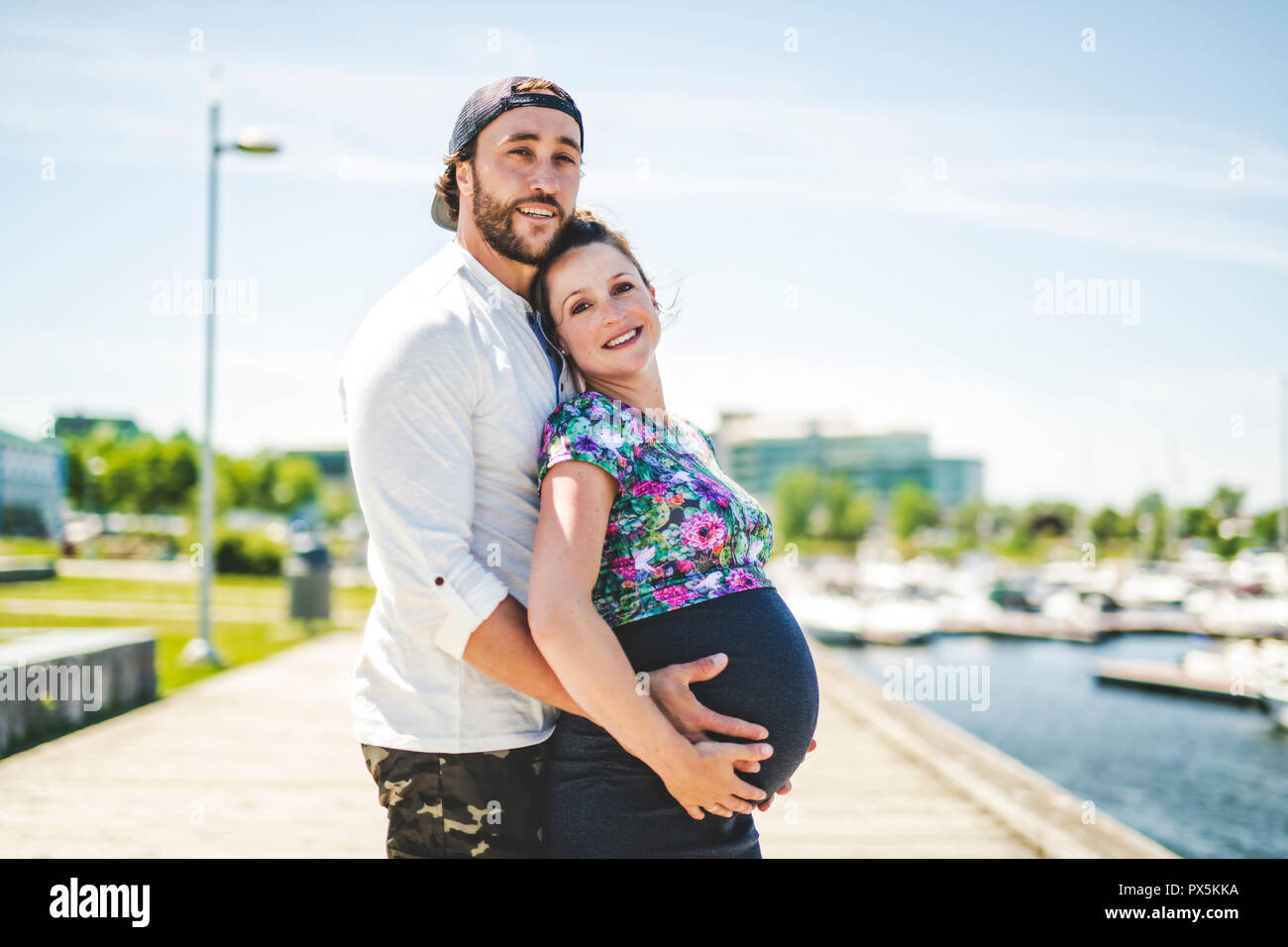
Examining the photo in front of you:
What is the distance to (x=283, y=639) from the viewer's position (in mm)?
11023

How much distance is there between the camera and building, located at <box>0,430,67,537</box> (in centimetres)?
2908

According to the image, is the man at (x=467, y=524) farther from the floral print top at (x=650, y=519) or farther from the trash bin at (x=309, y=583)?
the trash bin at (x=309, y=583)

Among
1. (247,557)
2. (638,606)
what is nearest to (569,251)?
(638,606)

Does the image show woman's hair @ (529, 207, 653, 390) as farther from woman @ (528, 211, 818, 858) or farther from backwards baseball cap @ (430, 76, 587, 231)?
backwards baseball cap @ (430, 76, 587, 231)

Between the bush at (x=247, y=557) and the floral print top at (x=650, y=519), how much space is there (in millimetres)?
23513

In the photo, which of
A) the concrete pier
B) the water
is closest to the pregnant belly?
the concrete pier

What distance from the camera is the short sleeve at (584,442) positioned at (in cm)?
151

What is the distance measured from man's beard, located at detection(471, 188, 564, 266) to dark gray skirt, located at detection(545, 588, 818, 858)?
0.73m

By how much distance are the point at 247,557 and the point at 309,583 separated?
1187 centimetres

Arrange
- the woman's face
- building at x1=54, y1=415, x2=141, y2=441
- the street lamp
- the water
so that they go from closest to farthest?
the woman's face, the street lamp, the water, building at x1=54, y1=415, x2=141, y2=441

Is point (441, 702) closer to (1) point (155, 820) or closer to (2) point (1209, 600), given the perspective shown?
(1) point (155, 820)

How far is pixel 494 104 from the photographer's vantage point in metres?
1.77

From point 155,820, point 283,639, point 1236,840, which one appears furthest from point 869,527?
point 155,820
